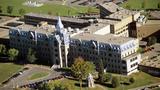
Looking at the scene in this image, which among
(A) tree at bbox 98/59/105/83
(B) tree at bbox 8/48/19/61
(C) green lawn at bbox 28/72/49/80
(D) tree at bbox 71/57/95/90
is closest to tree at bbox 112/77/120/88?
(A) tree at bbox 98/59/105/83

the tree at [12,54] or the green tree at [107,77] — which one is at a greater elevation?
the tree at [12,54]

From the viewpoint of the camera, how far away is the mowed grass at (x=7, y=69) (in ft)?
410

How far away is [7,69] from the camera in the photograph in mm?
128625

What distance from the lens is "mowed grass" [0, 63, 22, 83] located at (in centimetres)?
12499

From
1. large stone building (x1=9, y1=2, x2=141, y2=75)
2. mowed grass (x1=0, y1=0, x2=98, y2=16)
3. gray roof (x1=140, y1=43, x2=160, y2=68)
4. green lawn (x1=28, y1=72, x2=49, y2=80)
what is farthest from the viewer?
mowed grass (x1=0, y1=0, x2=98, y2=16)

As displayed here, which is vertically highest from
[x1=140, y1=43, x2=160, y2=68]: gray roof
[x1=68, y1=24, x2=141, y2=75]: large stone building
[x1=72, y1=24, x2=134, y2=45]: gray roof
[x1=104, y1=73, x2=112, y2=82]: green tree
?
[x1=72, y1=24, x2=134, y2=45]: gray roof

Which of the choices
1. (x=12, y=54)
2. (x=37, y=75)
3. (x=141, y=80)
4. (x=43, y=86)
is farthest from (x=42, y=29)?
(x=141, y=80)

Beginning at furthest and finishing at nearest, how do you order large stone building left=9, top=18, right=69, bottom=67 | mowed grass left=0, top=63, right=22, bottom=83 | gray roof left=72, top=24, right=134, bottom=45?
large stone building left=9, top=18, right=69, bottom=67
mowed grass left=0, top=63, right=22, bottom=83
gray roof left=72, top=24, right=134, bottom=45

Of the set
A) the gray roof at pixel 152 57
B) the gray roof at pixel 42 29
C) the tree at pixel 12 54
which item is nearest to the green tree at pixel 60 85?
the gray roof at pixel 152 57

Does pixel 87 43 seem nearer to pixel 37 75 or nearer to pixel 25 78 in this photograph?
pixel 37 75

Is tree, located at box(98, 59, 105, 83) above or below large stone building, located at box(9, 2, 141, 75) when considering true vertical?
below

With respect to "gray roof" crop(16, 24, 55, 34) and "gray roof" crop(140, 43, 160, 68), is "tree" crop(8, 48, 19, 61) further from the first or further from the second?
"gray roof" crop(140, 43, 160, 68)

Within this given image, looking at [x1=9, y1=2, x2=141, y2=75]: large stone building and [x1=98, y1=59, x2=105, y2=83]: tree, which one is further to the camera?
[x1=9, y1=2, x2=141, y2=75]: large stone building

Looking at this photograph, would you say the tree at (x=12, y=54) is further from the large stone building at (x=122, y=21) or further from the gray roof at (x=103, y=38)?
the large stone building at (x=122, y=21)
